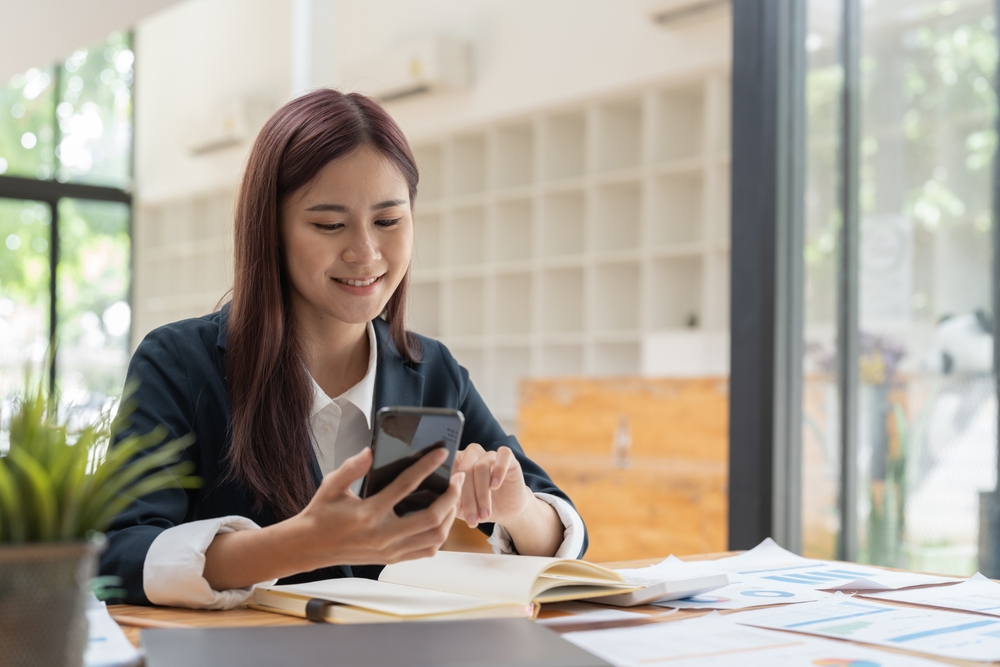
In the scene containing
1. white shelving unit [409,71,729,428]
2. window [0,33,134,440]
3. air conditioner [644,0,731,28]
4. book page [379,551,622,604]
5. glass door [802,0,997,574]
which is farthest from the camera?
window [0,33,134,440]

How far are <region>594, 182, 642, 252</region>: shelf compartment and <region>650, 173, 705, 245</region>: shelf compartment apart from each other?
32 cm

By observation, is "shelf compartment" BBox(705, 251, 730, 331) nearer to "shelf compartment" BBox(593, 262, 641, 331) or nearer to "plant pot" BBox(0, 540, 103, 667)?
"shelf compartment" BBox(593, 262, 641, 331)

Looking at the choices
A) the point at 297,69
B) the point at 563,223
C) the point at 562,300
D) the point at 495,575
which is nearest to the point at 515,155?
the point at 563,223

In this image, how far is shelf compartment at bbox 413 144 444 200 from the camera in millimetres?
6609

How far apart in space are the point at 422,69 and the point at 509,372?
193 cm

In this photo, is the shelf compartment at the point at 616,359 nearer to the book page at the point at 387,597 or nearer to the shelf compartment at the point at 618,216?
the shelf compartment at the point at 618,216

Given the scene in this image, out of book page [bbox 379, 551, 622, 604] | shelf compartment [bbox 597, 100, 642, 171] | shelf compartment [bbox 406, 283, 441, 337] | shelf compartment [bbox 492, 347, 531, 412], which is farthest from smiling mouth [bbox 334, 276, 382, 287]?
shelf compartment [bbox 406, 283, 441, 337]

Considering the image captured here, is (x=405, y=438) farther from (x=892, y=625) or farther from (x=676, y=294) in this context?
(x=676, y=294)

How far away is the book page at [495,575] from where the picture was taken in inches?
37.2

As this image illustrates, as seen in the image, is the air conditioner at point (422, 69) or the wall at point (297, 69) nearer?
the wall at point (297, 69)

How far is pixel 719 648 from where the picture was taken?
0.82m

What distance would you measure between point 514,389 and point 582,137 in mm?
1595

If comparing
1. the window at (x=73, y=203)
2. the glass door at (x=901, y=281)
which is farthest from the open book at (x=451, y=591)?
the window at (x=73, y=203)

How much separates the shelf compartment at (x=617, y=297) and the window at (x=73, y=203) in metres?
4.00
